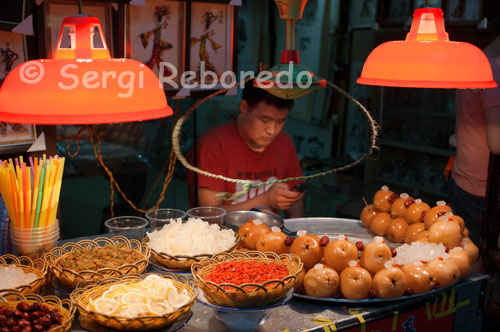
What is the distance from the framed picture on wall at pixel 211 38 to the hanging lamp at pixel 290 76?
51.2 inches

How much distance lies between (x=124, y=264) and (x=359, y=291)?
744 mm

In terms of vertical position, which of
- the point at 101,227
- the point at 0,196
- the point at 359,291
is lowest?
the point at 101,227

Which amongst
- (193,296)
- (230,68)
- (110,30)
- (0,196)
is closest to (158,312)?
(193,296)

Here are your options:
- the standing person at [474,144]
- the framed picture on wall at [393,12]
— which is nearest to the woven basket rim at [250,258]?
the standing person at [474,144]

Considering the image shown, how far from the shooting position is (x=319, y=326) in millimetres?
1616

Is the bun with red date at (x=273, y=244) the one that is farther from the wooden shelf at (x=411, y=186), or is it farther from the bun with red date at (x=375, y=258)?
the wooden shelf at (x=411, y=186)

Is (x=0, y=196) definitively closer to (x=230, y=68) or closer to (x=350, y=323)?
(x=350, y=323)

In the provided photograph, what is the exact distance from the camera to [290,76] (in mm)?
1624

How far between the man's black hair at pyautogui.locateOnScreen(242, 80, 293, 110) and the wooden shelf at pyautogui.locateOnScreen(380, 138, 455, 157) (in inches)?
75.1

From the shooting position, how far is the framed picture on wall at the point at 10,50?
2.27 metres

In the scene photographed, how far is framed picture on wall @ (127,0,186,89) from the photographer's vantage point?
269 cm

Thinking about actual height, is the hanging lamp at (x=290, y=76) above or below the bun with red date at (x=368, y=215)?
above

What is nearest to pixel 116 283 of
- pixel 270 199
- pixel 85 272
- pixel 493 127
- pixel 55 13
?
pixel 85 272

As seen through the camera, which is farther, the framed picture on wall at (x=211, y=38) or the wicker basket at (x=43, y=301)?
the framed picture on wall at (x=211, y=38)
